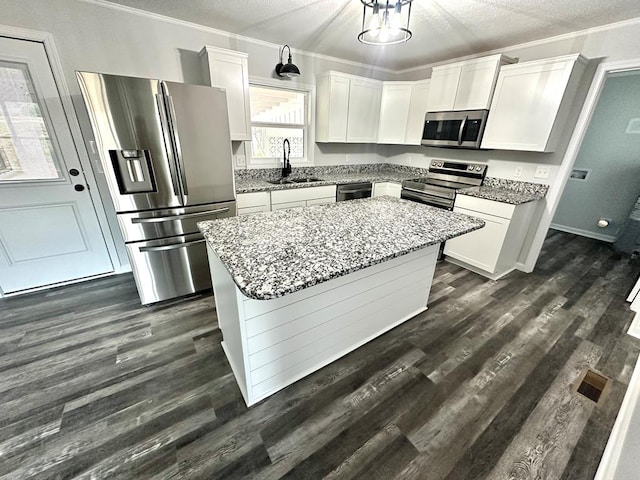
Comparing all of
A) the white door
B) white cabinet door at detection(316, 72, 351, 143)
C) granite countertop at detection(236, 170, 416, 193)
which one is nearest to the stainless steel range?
A: granite countertop at detection(236, 170, 416, 193)

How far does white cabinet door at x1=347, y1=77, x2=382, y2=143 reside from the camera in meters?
3.42

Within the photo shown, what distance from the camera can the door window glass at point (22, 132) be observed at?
6.56 ft

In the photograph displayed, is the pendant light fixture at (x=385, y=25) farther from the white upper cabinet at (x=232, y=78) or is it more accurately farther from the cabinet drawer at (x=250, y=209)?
the cabinet drawer at (x=250, y=209)

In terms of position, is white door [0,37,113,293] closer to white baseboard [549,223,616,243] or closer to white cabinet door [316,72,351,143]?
white cabinet door [316,72,351,143]

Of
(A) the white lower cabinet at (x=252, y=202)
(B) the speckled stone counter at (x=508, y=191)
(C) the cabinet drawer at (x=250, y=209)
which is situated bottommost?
(C) the cabinet drawer at (x=250, y=209)

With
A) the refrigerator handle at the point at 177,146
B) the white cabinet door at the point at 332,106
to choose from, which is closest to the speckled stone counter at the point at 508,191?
the white cabinet door at the point at 332,106

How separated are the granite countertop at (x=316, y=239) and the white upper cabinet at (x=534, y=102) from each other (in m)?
1.51

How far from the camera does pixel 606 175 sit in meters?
3.78

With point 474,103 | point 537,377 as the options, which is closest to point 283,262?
point 537,377

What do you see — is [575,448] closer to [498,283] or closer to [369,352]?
[369,352]

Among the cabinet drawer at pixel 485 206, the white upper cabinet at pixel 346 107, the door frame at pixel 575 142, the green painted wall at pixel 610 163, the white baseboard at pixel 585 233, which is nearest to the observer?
the door frame at pixel 575 142

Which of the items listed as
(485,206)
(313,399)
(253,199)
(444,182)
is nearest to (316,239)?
(313,399)

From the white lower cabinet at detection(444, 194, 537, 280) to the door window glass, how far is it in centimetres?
406

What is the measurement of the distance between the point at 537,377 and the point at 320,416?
1.48 meters
